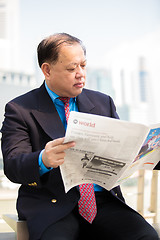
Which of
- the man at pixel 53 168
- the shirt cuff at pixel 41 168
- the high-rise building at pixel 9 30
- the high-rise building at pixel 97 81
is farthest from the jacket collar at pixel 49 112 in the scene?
the high-rise building at pixel 9 30

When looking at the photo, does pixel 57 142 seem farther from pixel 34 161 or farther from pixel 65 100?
pixel 65 100

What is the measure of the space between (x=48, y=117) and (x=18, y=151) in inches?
6.7

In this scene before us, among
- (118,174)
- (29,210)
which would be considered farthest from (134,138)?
(29,210)

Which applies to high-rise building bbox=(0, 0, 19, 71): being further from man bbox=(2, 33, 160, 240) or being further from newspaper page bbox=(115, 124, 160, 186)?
newspaper page bbox=(115, 124, 160, 186)

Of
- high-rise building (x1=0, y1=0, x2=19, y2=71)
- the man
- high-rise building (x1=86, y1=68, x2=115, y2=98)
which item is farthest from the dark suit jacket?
high-rise building (x1=0, y1=0, x2=19, y2=71)

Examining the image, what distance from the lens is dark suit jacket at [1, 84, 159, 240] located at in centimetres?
97

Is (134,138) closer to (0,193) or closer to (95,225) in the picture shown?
(95,225)

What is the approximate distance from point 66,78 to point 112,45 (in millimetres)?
16950

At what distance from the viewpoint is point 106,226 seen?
1.07m

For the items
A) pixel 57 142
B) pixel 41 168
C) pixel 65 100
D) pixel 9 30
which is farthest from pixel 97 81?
pixel 57 142

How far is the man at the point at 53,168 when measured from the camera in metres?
0.98

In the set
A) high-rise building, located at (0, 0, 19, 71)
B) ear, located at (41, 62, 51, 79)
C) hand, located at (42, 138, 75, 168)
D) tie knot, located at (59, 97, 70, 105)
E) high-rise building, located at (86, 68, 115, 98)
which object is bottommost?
high-rise building, located at (86, 68, 115, 98)

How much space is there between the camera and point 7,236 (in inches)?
45.8

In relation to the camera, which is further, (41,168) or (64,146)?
(41,168)
